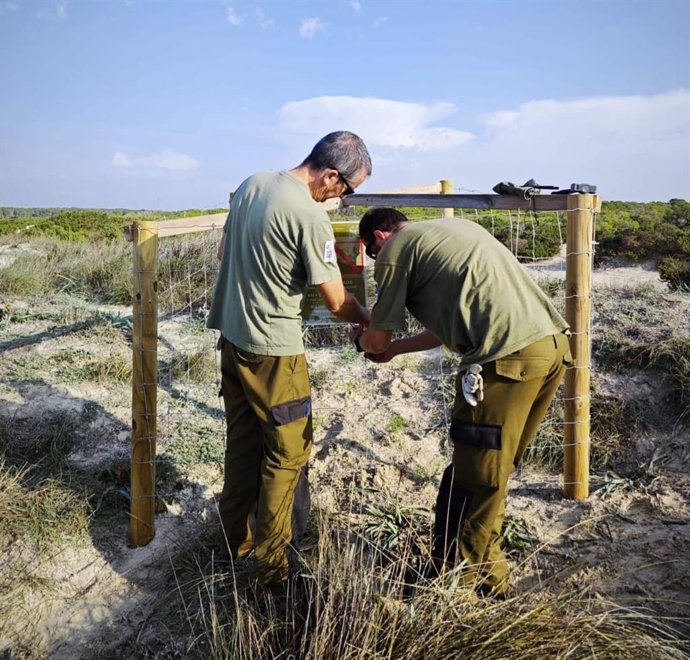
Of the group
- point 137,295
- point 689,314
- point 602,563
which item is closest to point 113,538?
point 137,295

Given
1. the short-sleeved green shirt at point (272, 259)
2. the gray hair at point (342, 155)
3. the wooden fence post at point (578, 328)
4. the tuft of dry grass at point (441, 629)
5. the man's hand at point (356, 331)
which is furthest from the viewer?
the wooden fence post at point (578, 328)

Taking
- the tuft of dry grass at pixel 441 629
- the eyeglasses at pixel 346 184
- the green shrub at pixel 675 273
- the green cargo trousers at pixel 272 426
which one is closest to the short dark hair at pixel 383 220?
the eyeglasses at pixel 346 184

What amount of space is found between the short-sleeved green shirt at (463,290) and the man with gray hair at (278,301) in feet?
0.84

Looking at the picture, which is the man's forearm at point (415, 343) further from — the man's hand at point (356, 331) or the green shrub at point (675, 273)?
the green shrub at point (675, 273)

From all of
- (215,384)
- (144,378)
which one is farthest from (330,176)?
(215,384)

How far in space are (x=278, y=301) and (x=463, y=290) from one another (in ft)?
2.60

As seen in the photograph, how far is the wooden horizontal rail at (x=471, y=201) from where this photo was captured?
3.62 meters

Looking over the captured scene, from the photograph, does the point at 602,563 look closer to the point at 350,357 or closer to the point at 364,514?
the point at 364,514

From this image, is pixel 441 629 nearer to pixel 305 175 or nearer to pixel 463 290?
pixel 463 290

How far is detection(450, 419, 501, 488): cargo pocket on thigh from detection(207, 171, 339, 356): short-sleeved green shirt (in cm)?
82

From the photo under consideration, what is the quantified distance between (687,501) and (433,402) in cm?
207

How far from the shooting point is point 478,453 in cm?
270

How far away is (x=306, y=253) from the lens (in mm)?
2609

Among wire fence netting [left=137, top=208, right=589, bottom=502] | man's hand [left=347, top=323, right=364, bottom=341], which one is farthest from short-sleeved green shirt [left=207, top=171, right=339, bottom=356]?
wire fence netting [left=137, top=208, right=589, bottom=502]
